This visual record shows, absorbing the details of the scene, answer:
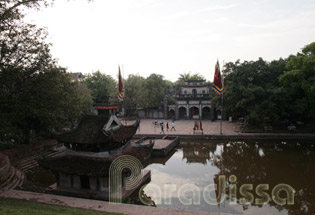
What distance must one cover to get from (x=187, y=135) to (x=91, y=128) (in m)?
18.1

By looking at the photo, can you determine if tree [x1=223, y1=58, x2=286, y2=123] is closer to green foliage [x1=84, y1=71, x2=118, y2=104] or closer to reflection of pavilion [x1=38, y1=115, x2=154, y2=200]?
reflection of pavilion [x1=38, y1=115, x2=154, y2=200]

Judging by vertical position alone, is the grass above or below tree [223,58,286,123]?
below

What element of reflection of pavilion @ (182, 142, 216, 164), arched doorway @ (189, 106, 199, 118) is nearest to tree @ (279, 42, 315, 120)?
reflection of pavilion @ (182, 142, 216, 164)

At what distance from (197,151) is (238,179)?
28.7 ft

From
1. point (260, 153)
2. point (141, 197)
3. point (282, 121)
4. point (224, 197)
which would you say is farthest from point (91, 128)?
point (282, 121)

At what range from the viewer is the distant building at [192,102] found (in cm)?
4756

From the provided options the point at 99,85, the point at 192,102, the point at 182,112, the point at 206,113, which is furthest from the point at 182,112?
the point at 99,85

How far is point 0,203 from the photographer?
10.5m

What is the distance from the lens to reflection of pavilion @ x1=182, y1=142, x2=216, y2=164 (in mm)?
22094

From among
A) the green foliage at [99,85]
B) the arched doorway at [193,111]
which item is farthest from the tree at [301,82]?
the green foliage at [99,85]

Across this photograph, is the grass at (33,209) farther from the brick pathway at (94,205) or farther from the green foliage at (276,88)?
the green foliage at (276,88)

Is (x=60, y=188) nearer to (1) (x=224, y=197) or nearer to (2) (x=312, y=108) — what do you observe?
(1) (x=224, y=197)

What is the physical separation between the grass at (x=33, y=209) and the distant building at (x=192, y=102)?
122ft

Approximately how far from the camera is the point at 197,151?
81.8 feet
